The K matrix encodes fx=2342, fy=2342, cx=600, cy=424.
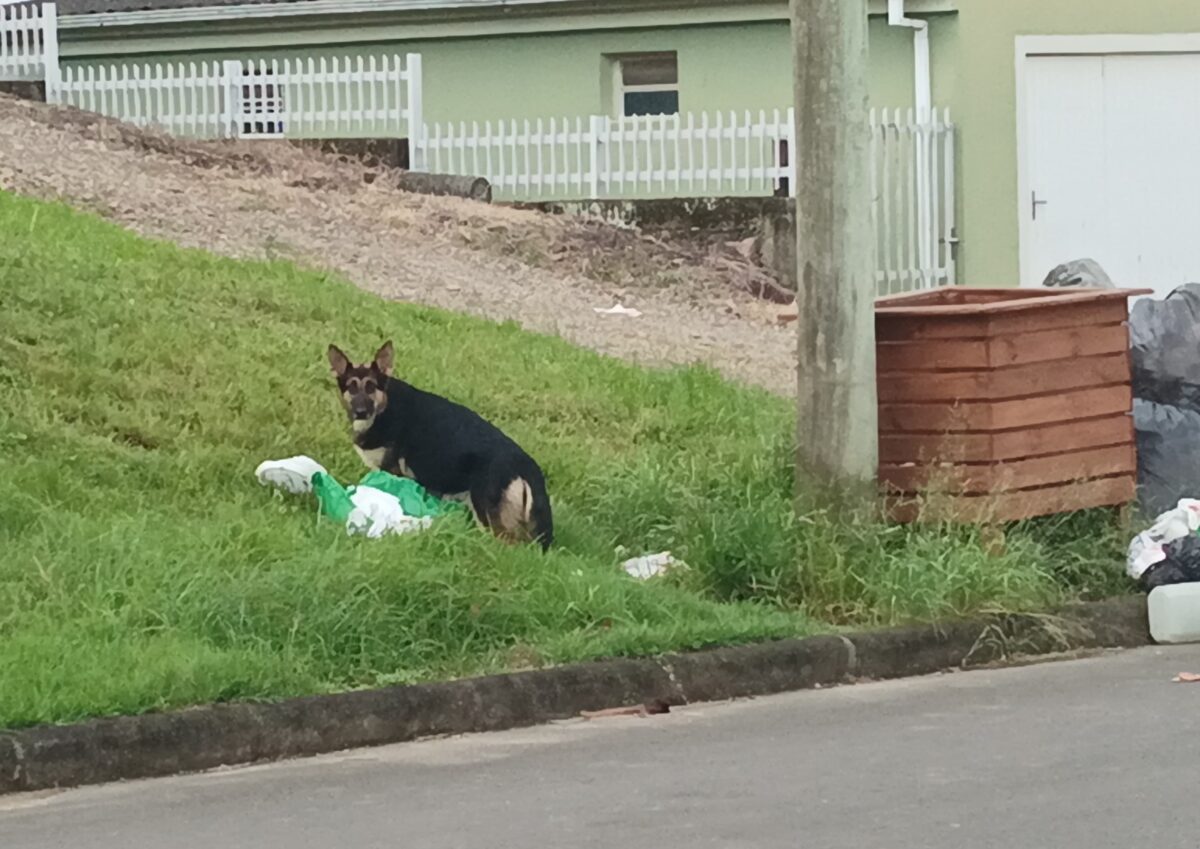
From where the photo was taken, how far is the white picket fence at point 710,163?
762 inches

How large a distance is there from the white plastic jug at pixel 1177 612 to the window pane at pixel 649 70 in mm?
13195

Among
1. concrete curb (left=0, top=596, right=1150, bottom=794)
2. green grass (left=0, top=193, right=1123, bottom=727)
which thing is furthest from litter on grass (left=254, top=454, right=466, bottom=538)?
concrete curb (left=0, top=596, right=1150, bottom=794)

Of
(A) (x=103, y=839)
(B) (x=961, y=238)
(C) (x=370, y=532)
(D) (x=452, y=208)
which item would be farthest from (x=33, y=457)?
(B) (x=961, y=238)

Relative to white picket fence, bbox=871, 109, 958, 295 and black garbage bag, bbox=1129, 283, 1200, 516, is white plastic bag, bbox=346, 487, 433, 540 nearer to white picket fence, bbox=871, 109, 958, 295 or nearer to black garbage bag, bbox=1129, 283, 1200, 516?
black garbage bag, bbox=1129, 283, 1200, 516

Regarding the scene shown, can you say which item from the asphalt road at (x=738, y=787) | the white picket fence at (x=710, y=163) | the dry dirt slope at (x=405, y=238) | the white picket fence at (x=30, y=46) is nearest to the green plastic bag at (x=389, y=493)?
the asphalt road at (x=738, y=787)

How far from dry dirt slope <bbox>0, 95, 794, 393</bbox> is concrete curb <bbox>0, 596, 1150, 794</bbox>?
189 inches

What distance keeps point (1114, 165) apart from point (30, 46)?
10.5 metres

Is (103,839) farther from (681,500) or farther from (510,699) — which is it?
(681,500)

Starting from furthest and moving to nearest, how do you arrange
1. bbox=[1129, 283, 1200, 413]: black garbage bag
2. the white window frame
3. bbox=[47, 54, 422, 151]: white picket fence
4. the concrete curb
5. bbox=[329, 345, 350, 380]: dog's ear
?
the white window frame, bbox=[47, 54, 422, 151]: white picket fence, bbox=[1129, 283, 1200, 413]: black garbage bag, bbox=[329, 345, 350, 380]: dog's ear, the concrete curb

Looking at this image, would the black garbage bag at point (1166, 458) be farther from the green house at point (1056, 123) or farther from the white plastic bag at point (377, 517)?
the green house at point (1056, 123)

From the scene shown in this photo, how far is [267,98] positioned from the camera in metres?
21.9

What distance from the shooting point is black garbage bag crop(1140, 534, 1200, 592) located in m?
9.49

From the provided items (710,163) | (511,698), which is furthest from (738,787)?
(710,163)

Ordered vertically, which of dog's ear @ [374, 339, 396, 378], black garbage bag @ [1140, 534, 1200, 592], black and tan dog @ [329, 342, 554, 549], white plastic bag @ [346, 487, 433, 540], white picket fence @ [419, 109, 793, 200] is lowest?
black garbage bag @ [1140, 534, 1200, 592]
